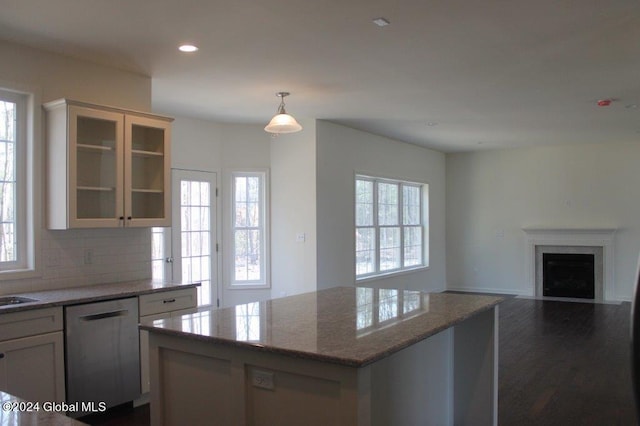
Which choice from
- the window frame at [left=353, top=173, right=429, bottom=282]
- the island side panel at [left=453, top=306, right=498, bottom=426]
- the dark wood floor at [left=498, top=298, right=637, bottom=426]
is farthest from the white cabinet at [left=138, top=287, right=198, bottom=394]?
the window frame at [left=353, top=173, right=429, bottom=282]

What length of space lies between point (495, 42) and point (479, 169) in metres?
6.35

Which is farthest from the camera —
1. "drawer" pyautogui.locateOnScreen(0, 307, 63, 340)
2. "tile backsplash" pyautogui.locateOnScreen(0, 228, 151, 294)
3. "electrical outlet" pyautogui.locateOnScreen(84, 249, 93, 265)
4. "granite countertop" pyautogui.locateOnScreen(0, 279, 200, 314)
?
"electrical outlet" pyautogui.locateOnScreen(84, 249, 93, 265)

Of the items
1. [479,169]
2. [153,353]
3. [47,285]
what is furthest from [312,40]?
[479,169]

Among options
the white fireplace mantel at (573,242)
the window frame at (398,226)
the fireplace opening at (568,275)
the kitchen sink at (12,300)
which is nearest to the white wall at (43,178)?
the kitchen sink at (12,300)

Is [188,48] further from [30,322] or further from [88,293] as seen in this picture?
[30,322]

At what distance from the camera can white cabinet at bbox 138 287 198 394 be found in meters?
3.88

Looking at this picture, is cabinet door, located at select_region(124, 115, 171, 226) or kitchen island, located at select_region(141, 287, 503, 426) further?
cabinet door, located at select_region(124, 115, 171, 226)

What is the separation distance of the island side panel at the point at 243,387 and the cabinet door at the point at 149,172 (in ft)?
6.79

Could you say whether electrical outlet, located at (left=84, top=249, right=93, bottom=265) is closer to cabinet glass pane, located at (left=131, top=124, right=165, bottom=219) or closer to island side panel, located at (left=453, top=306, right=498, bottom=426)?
cabinet glass pane, located at (left=131, top=124, right=165, bottom=219)

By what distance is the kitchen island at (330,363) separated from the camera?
6.41 feet

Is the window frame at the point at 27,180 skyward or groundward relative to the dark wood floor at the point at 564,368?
skyward

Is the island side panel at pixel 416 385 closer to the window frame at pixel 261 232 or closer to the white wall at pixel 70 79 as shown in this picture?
the white wall at pixel 70 79

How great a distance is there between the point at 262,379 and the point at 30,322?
73.9 inches

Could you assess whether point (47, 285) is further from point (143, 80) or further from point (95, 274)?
point (143, 80)
